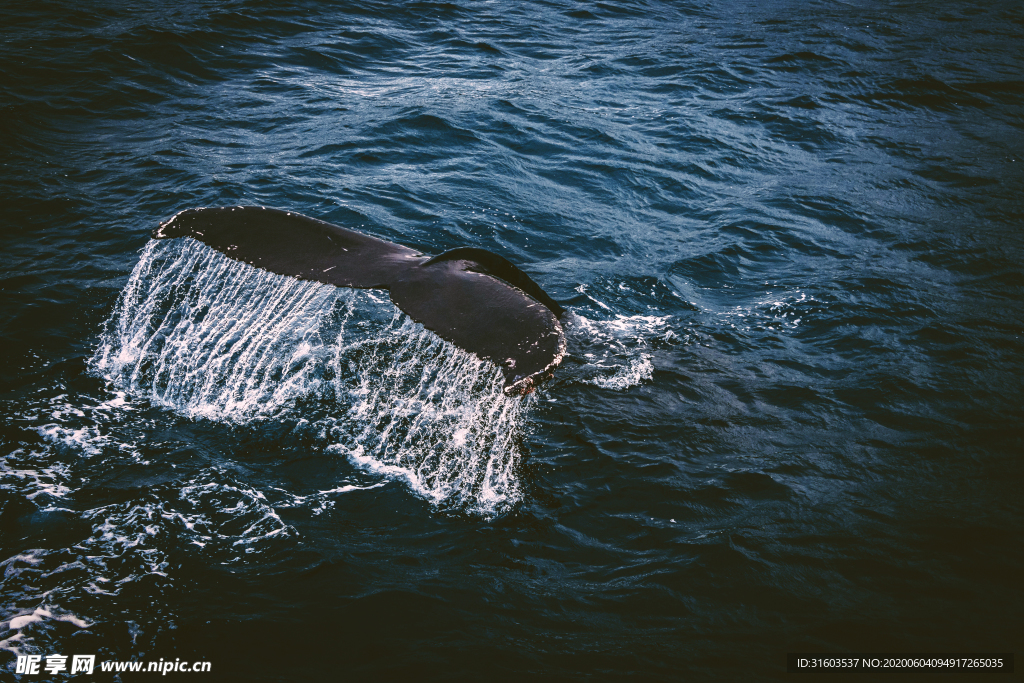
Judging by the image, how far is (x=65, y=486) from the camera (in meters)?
4.35

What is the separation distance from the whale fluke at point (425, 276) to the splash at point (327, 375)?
1.08ft

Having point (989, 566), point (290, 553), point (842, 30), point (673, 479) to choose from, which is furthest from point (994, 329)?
point (842, 30)

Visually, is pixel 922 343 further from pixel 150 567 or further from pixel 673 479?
pixel 150 567

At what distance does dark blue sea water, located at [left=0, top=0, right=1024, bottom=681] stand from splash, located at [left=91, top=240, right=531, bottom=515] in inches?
1.4

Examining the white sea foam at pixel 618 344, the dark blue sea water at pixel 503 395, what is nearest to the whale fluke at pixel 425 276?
the dark blue sea water at pixel 503 395

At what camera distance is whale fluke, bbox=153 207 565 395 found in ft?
10.6

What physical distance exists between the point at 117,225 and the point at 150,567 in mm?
5335

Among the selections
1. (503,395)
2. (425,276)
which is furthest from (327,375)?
(503,395)

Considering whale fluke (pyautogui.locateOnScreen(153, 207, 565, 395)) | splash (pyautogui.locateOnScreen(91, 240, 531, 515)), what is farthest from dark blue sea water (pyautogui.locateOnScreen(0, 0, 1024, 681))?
whale fluke (pyautogui.locateOnScreen(153, 207, 565, 395))

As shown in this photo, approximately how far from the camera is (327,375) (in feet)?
18.5

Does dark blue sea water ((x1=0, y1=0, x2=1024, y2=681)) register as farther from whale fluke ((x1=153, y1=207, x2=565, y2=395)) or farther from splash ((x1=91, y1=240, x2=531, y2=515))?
whale fluke ((x1=153, y1=207, x2=565, y2=395))

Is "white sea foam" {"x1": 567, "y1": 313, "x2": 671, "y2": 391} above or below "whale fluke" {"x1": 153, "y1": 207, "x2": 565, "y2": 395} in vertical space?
below

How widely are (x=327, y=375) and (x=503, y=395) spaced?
2.42 meters

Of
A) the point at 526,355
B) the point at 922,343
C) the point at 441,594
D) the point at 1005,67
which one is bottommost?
the point at 441,594
